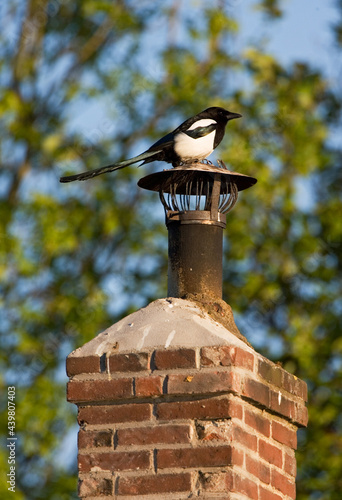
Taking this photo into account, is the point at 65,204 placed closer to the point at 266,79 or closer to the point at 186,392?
the point at 266,79

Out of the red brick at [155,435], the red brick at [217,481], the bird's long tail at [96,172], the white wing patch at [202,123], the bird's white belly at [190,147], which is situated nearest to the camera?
the red brick at [217,481]

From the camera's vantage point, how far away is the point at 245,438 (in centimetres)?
320

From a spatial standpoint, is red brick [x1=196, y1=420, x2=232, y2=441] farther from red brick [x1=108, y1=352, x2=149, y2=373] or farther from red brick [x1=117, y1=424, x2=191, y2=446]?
red brick [x1=108, y1=352, x2=149, y2=373]

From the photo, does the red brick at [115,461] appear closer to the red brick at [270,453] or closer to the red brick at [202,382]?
the red brick at [202,382]

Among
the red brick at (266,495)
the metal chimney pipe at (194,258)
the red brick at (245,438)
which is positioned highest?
the metal chimney pipe at (194,258)

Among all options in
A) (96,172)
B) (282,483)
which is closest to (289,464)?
(282,483)

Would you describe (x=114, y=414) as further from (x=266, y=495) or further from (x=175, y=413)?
(x=266, y=495)

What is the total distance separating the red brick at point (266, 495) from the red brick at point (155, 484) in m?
0.32

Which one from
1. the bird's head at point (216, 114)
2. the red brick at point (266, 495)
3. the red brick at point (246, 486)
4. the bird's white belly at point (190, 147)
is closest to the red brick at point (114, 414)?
the red brick at point (246, 486)

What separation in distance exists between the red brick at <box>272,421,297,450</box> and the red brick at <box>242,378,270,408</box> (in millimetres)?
147

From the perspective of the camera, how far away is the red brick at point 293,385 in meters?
3.56

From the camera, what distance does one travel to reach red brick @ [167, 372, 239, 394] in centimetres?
313

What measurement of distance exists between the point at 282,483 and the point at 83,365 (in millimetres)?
843

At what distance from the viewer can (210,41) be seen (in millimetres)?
12250
